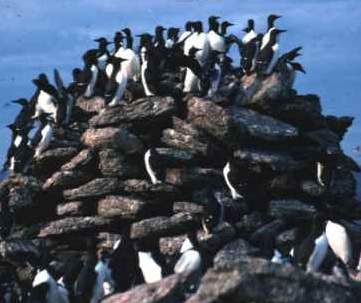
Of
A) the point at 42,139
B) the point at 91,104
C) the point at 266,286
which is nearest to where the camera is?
the point at 266,286

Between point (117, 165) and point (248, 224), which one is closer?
point (248, 224)

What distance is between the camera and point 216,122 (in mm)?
27047

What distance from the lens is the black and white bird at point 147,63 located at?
28266 millimetres

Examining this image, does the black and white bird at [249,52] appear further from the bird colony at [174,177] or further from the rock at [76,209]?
the rock at [76,209]

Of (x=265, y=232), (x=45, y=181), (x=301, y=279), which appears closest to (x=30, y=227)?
(x=45, y=181)

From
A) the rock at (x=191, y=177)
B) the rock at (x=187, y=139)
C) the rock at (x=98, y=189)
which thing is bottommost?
the rock at (x=98, y=189)

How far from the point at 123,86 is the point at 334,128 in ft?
18.9

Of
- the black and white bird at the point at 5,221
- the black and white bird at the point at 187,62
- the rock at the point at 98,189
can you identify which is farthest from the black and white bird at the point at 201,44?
the black and white bird at the point at 5,221

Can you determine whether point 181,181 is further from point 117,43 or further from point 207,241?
point 117,43

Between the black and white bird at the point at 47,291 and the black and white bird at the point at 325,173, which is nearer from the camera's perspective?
the black and white bird at the point at 47,291

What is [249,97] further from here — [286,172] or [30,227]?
[30,227]

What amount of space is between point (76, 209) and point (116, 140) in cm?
179

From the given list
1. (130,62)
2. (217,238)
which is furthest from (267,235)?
(130,62)

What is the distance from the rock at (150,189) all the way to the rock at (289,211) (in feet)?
7.41
